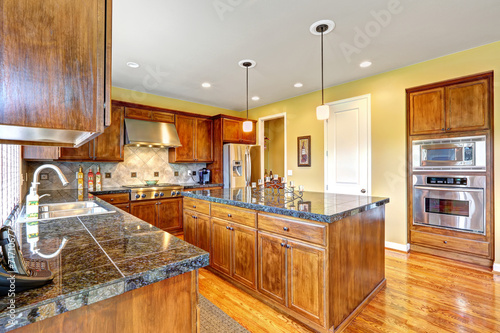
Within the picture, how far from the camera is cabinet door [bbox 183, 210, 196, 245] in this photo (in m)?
3.04

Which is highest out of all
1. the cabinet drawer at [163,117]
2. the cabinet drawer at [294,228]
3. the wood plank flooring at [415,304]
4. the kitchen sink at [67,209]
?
the cabinet drawer at [163,117]

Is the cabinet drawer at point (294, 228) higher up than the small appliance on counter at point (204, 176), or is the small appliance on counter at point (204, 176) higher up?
the small appliance on counter at point (204, 176)

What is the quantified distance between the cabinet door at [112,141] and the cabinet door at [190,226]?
1825mm

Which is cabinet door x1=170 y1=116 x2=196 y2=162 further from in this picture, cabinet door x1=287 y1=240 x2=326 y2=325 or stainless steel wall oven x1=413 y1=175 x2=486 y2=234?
stainless steel wall oven x1=413 y1=175 x2=486 y2=234

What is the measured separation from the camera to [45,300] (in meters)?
0.63

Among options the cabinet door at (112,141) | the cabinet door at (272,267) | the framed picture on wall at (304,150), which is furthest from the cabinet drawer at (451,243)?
the cabinet door at (112,141)

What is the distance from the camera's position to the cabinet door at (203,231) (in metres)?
2.81

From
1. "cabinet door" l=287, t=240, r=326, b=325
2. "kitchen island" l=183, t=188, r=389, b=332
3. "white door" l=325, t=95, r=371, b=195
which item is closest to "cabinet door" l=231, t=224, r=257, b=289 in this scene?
"kitchen island" l=183, t=188, r=389, b=332

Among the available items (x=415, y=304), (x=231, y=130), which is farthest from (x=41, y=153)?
(x=415, y=304)

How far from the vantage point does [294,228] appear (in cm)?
190

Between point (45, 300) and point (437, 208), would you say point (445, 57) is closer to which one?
point (437, 208)

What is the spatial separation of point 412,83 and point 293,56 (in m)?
1.78

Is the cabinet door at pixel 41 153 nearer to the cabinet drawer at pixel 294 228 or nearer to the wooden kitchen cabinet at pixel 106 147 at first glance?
the wooden kitchen cabinet at pixel 106 147

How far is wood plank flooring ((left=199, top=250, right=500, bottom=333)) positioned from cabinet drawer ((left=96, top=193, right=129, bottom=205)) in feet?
6.23
